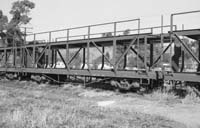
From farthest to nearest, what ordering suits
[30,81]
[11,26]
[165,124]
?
[11,26] < [30,81] < [165,124]

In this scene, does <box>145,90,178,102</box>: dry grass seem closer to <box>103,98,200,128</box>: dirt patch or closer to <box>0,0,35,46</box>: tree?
<box>103,98,200,128</box>: dirt patch

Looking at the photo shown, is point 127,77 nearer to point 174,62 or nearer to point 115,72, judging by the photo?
point 115,72

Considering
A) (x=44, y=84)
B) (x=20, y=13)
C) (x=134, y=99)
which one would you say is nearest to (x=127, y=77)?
(x=134, y=99)

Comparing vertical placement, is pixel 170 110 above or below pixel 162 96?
below

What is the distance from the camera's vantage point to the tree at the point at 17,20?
4019cm

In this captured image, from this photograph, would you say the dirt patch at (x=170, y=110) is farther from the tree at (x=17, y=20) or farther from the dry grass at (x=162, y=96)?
the tree at (x=17, y=20)

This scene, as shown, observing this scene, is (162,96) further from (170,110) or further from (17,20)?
(17,20)

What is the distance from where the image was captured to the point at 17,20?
4184cm

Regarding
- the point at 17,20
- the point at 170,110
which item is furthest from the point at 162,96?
the point at 17,20

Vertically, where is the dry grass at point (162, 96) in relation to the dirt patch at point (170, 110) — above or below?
above

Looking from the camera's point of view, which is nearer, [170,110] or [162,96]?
[170,110]

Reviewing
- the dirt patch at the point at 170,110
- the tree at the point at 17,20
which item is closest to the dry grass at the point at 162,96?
the dirt patch at the point at 170,110

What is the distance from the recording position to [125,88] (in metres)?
12.8

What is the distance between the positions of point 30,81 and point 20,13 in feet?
91.5
